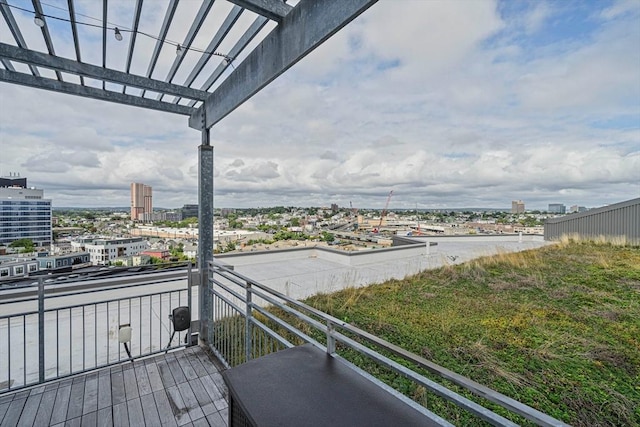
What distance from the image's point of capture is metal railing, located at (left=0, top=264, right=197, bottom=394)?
8.91 feet

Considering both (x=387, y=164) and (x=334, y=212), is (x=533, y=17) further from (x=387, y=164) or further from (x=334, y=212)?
(x=387, y=164)

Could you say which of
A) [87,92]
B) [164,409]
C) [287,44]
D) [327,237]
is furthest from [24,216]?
[327,237]

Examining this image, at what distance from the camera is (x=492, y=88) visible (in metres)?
6.26

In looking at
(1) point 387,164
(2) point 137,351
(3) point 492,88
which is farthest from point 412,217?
(2) point 137,351

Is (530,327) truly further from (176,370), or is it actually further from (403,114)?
(403,114)

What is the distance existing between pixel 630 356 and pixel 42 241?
6671 millimetres

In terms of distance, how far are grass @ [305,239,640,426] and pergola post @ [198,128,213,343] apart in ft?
5.89

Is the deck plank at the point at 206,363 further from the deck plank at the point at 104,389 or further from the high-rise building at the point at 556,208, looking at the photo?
the high-rise building at the point at 556,208

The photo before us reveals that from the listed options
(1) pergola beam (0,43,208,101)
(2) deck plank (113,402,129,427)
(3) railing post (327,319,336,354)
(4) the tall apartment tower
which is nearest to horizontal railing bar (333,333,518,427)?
(3) railing post (327,319,336,354)

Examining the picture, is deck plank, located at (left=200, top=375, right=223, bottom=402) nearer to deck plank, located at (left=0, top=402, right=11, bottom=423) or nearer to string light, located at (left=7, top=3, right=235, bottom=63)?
deck plank, located at (left=0, top=402, right=11, bottom=423)

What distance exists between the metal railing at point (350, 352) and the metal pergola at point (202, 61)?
19.3 inches

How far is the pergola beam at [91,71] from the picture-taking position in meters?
1.99

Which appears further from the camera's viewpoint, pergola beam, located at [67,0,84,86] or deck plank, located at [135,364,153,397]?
deck plank, located at [135,364,153,397]

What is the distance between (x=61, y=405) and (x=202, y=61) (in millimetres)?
2772
